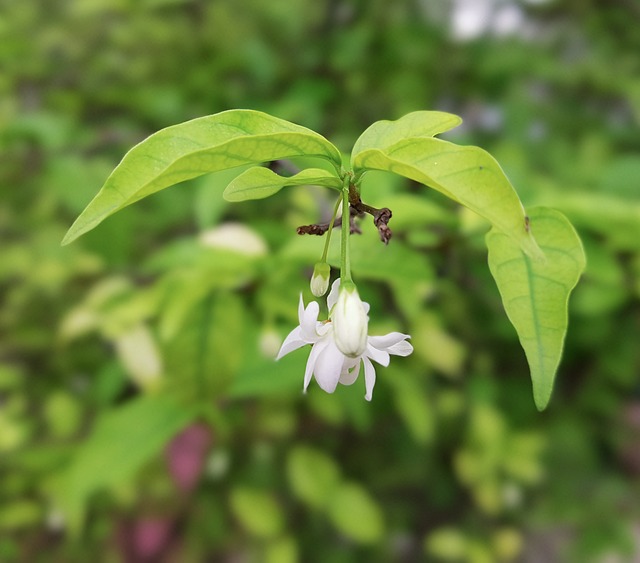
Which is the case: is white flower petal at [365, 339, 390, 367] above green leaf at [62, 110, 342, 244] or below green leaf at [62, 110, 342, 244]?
below

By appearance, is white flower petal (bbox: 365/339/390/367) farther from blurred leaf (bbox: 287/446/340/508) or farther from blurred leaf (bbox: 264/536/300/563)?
blurred leaf (bbox: 264/536/300/563)

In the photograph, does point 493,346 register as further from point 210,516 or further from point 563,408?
point 210,516

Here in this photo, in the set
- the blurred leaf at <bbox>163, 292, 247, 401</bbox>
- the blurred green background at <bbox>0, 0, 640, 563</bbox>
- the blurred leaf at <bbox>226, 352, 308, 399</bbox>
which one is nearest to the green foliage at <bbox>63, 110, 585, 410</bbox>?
the blurred green background at <bbox>0, 0, 640, 563</bbox>

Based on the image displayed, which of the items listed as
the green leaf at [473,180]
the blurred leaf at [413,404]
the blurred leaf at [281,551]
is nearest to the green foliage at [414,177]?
the green leaf at [473,180]

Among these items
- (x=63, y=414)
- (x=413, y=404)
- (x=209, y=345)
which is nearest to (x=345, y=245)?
(x=209, y=345)

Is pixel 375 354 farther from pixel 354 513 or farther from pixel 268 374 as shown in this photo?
pixel 354 513

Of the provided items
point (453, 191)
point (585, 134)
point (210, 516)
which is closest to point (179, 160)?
point (453, 191)
